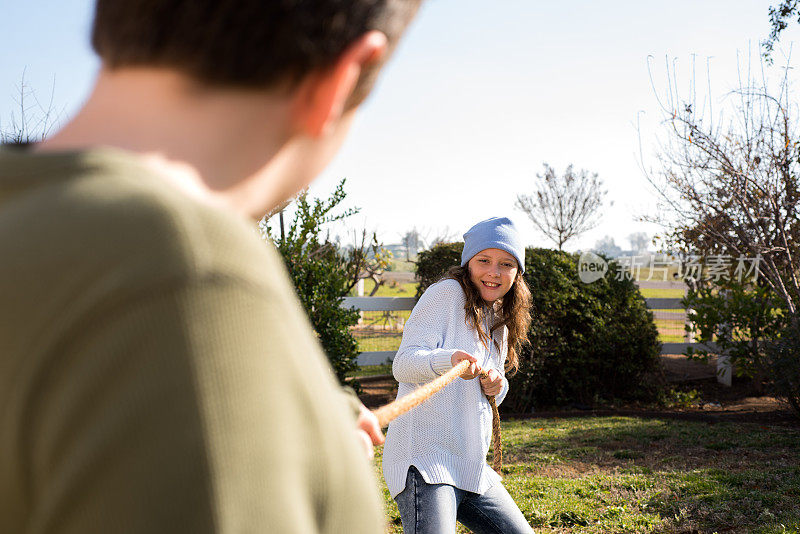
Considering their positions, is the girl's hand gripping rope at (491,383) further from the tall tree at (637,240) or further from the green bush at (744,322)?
the tall tree at (637,240)

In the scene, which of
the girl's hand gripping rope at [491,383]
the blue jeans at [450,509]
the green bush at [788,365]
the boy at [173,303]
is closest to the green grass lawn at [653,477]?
the green bush at [788,365]

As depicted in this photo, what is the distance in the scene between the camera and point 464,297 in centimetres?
339

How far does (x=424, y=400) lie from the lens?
229 centimetres

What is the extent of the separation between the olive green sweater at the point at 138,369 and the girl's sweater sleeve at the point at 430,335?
2.34m

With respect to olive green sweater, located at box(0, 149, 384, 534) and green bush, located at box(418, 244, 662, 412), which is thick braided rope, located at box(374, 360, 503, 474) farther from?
green bush, located at box(418, 244, 662, 412)

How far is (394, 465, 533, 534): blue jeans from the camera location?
2.73m

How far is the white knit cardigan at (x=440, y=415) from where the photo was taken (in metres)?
2.93

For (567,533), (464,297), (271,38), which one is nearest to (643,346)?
(567,533)

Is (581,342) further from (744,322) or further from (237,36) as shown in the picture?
(237,36)

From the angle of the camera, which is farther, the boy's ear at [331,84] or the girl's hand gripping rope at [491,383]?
the girl's hand gripping rope at [491,383]

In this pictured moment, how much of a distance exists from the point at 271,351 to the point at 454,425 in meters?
2.58

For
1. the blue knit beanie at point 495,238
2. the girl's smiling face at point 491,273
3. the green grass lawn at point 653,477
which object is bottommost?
the green grass lawn at point 653,477

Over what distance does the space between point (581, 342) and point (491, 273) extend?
684cm

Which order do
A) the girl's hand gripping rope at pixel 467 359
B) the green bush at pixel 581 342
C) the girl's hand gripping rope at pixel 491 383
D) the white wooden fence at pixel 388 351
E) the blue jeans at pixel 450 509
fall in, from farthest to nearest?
the white wooden fence at pixel 388 351 → the green bush at pixel 581 342 → the girl's hand gripping rope at pixel 491 383 → the girl's hand gripping rope at pixel 467 359 → the blue jeans at pixel 450 509
